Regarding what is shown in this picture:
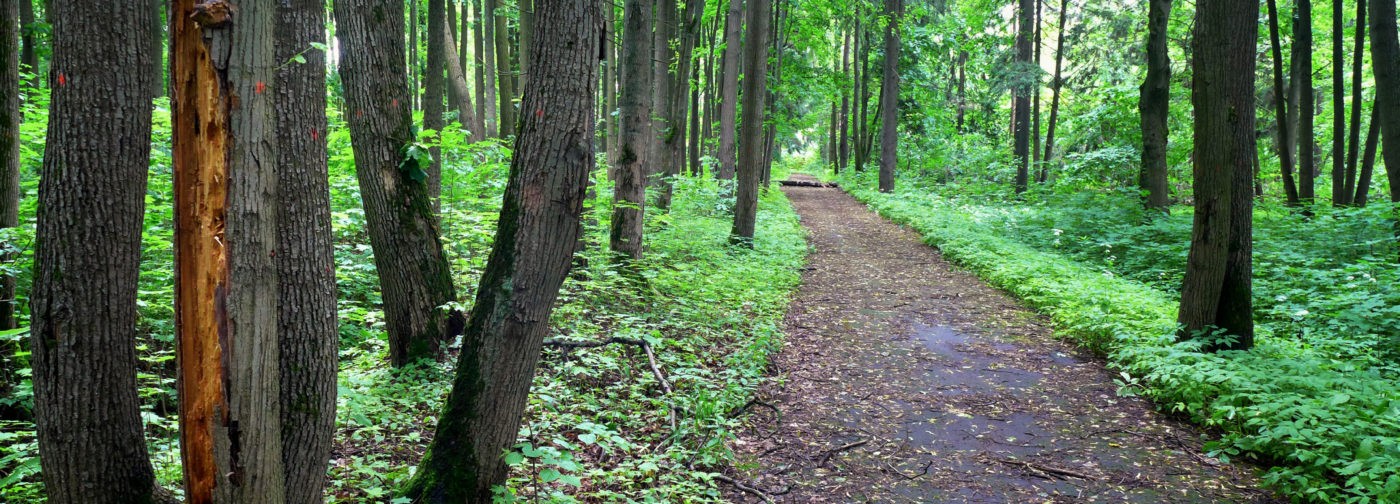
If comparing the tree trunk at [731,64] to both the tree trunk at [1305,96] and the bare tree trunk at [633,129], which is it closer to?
the bare tree trunk at [633,129]

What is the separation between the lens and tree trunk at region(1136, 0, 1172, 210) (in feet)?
42.8

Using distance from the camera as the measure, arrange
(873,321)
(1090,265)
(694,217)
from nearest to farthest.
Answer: (873,321) → (1090,265) → (694,217)

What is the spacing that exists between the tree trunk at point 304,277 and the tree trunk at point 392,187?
7.57 ft

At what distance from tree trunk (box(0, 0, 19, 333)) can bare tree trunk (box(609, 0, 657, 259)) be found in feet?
18.2

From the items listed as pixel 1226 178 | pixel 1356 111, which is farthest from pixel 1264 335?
pixel 1356 111

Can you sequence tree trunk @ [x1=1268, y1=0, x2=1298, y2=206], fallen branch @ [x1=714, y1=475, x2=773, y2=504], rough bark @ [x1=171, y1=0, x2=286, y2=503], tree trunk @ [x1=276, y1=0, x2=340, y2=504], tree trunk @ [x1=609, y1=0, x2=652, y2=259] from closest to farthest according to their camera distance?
rough bark @ [x1=171, y1=0, x2=286, y2=503], tree trunk @ [x1=276, y1=0, x2=340, y2=504], fallen branch @ [x1=714, y1=475, x2=773, y2=504], tree trunk @ [x1=609, y1=0, x2=652, y2=259], tree trunk @ [x1=1268, y1=0, x2=1298, y2=206]

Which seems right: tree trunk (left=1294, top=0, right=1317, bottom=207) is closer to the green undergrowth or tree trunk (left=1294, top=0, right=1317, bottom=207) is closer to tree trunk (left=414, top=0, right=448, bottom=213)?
the green undergrowth

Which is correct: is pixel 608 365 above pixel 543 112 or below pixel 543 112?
below

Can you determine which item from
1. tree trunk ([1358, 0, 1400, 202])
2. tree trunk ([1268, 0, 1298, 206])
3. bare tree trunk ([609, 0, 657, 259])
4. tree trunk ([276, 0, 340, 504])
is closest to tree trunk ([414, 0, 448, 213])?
bare tree trunk ([609, 0, 657, 259])

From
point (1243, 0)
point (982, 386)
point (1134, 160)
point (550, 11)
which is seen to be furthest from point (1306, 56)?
point (550, 11)

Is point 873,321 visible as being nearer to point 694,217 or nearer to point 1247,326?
point 1247,326

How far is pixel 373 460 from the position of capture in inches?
150

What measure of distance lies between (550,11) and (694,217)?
41.7 feet

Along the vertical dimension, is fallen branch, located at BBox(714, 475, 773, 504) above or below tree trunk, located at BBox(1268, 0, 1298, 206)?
below
